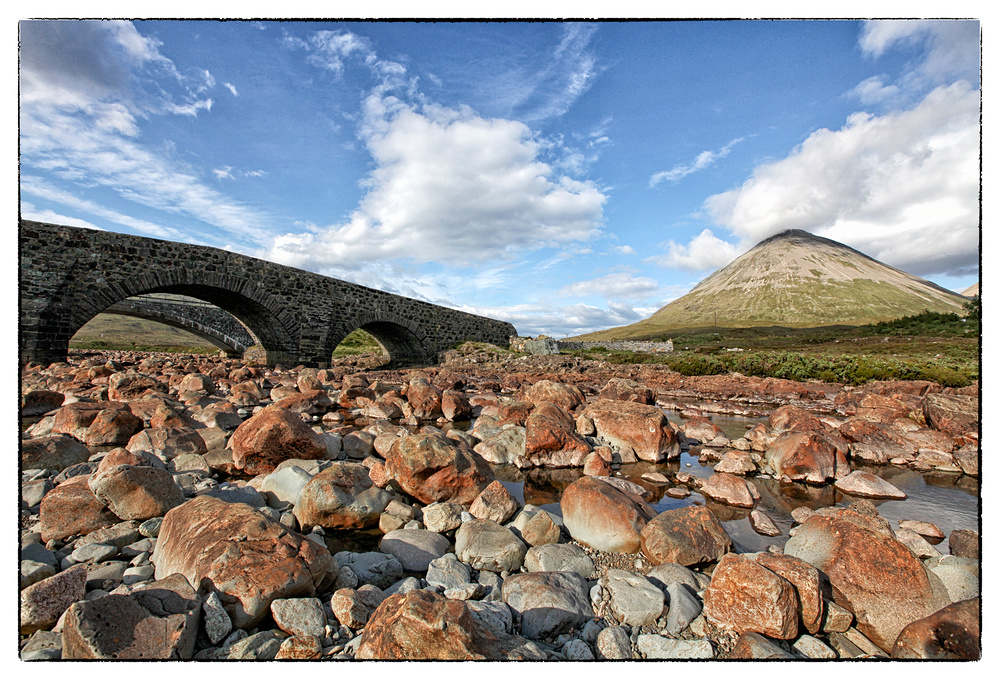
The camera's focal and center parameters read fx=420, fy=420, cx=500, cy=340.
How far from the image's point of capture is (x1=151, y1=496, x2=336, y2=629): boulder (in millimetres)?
2914

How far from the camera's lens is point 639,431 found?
827 centimetres

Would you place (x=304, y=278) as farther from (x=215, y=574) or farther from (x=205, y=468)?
(x=215, y=574)

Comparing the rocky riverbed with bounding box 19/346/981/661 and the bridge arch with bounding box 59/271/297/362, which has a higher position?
the bridge arch with bounding box 59/271/297/362

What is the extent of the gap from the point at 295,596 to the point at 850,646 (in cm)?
409

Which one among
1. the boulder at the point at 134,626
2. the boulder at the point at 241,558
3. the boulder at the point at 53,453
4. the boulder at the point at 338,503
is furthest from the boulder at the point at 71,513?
the boulder at the point at 134,626

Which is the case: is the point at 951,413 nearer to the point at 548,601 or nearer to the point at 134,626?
the point at 548,601

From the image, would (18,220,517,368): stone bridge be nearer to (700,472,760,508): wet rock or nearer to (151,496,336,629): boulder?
(151,496,336,629): boulder

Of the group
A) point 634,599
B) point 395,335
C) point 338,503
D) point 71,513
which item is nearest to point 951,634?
point 634,599

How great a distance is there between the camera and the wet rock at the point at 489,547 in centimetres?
412

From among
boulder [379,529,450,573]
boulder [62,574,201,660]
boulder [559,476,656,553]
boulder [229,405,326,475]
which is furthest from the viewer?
boulder [229,405,326,475]

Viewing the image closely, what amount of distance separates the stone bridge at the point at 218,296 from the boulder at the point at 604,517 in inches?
451

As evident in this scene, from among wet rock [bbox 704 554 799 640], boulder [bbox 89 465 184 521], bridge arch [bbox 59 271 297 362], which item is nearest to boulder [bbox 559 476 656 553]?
wet rock [bbox 704 554 799 640]

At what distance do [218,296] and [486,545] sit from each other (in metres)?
21.4

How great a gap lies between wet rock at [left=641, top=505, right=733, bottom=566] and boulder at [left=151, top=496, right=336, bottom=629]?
9.86 ft
